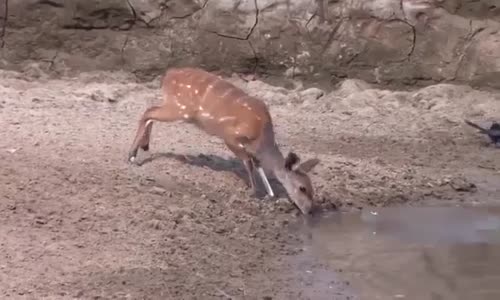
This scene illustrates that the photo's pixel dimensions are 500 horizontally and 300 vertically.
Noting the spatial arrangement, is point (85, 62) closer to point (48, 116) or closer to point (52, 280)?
point (48, 116)

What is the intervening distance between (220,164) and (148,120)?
1.84ft

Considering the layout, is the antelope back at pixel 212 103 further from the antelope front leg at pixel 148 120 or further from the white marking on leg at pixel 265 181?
the white marking on leg at pixel 265 181

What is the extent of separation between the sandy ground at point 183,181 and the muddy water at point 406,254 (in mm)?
127

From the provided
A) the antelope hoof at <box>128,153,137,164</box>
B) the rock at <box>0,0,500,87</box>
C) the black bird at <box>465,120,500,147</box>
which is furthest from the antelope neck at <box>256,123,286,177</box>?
the rock at <box>0,0,500,87</box>

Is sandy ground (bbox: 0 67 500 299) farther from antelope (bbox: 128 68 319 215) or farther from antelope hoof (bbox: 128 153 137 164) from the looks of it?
antelope (bbox: 128 68 319 215)

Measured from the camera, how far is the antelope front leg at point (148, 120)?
22.0 feet

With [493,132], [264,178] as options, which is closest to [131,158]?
[264,178]

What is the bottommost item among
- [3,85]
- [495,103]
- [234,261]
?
[3,85]

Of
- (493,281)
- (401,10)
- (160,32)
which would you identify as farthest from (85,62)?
(493,281)

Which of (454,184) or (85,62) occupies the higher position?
(454,184)

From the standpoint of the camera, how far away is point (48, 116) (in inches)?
298

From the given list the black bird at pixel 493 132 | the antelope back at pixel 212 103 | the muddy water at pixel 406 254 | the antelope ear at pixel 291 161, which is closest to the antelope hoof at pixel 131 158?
the antelope back at pixel 212 103

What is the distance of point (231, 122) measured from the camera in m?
6.51

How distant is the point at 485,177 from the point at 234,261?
2.56 m
